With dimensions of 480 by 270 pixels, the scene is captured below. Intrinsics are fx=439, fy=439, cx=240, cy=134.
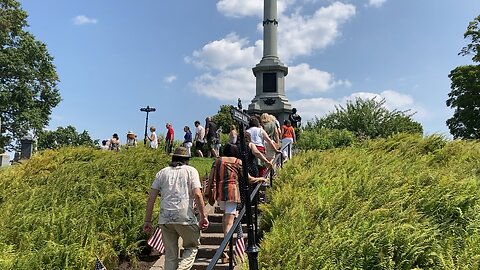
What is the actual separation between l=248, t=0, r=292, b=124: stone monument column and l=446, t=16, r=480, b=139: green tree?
43.2 feet

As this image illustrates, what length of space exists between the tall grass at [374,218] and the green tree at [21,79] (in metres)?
29.6

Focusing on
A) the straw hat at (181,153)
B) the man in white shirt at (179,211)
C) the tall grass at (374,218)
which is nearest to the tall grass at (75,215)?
the man in white shirt at (179,211)

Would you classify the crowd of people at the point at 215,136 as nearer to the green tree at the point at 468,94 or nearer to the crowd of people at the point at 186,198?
the crowd of people at the point at 186,198

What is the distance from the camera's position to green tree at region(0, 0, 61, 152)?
32.6m

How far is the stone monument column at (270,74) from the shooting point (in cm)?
3041

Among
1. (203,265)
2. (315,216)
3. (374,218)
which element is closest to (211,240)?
(203,265)

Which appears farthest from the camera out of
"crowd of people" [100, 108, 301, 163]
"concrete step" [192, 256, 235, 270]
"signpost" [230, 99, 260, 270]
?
"crowd of people" [100, 108, 301, 163]

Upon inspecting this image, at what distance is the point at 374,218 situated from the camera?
223 inches

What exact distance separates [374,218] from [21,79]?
1325 inches

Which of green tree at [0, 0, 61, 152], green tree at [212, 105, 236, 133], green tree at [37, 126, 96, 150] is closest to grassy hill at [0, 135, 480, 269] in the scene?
green tree at [0, 0, 61, 152]

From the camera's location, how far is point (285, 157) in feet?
39.0

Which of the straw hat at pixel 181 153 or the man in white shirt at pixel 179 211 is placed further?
the straw hat at pixel 181 153

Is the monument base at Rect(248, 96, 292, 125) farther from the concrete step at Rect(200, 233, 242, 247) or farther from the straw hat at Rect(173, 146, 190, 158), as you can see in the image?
the straw hat at Rect(173, 146, 190, 158)

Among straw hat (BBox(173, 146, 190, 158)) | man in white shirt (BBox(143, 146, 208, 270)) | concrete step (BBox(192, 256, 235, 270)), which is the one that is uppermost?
straw hat (BBox(173, 146, 190, 158))
